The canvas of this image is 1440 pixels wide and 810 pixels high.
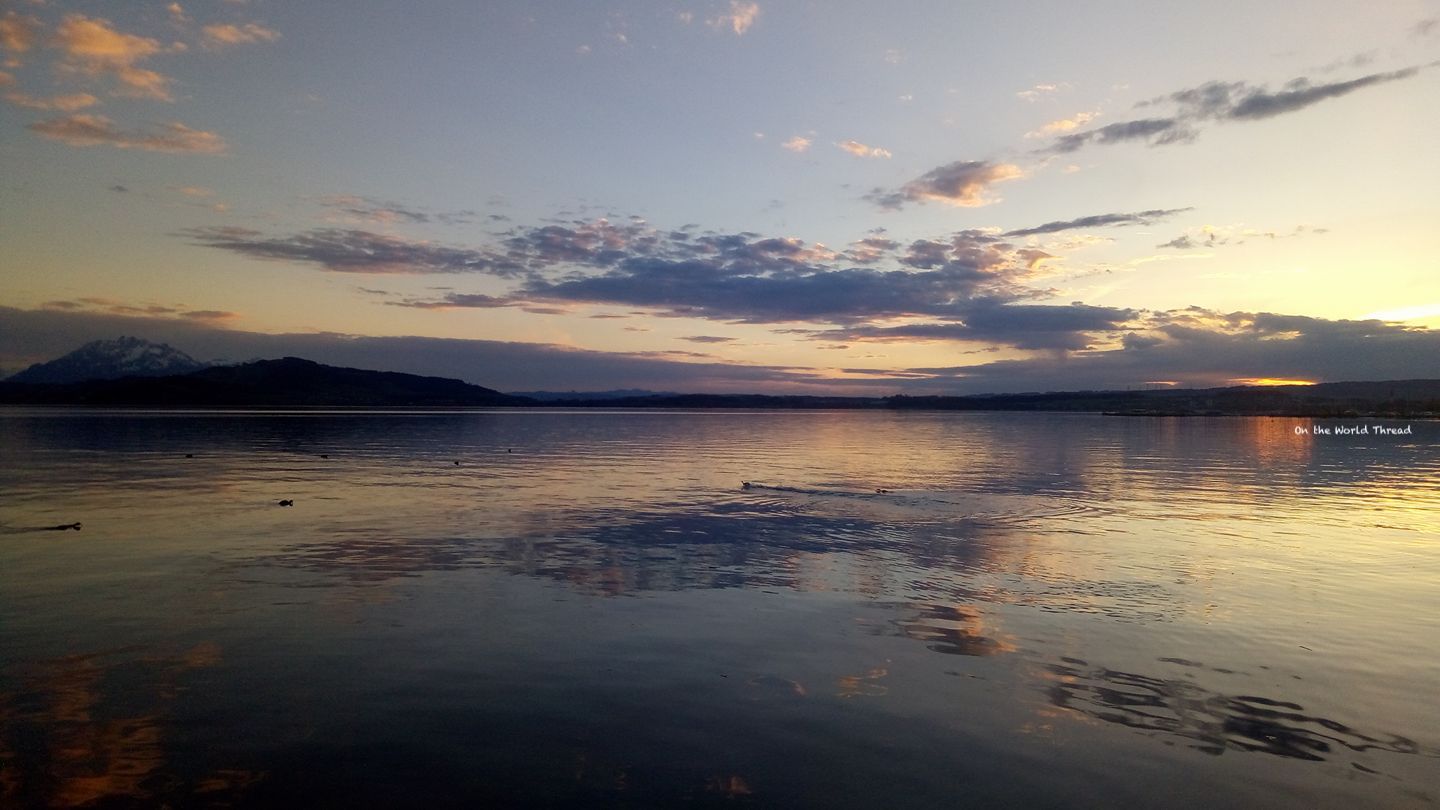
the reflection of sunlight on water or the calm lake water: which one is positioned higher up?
the calm lake water

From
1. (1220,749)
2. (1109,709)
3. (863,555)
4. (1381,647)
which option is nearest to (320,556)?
(863,555)

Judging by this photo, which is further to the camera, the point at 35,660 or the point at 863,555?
the point at 863,555

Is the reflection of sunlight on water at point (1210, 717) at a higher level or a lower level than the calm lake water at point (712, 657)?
lower

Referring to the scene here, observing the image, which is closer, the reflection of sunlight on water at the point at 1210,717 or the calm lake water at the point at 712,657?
the calm lake water at the point at 712,657

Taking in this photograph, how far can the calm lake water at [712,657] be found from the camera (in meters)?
8.75

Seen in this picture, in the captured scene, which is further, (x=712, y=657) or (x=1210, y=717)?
(x=712, y=657)

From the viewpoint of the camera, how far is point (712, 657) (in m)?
Answer: 12.9

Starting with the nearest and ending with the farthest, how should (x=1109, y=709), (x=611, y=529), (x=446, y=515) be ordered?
(x=1109, y=709) → (x=611, y=529) → (x=446, y=515)

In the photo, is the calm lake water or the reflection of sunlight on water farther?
the reflection of sunlight on water

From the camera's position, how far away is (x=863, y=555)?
22172mm

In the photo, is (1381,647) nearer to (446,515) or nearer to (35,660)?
(35,660)

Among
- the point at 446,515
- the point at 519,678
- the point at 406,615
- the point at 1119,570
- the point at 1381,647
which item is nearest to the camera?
the point at 519,678

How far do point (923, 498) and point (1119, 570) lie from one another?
50.4 ft

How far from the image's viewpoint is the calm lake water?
8750mm
